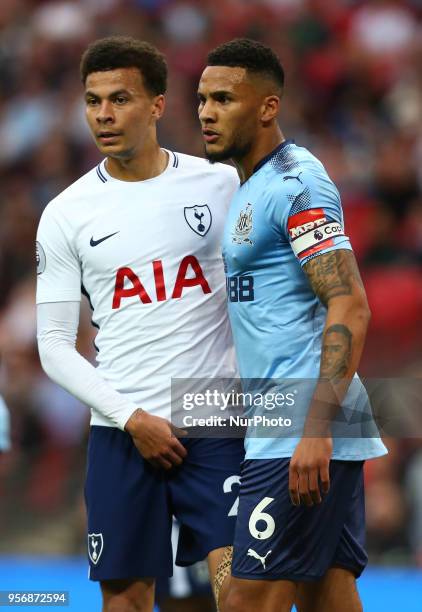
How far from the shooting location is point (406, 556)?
730 cm

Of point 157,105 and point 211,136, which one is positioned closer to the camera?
point 211,136

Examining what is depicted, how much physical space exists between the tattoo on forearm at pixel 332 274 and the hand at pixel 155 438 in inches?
31.6

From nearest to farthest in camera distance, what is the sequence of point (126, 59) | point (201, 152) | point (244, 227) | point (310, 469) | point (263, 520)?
point (310, 469), point (263, 520), point (244, 227), point (126, 59), point (201, 152)

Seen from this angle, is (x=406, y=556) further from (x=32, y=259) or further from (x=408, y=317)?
(x=32, y=259)

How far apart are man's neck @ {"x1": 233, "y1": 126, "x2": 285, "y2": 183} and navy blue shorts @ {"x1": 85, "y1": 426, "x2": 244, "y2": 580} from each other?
915mm

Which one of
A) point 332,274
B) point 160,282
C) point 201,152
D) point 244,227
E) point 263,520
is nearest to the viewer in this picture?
point 332,274

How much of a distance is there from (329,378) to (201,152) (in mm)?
5630

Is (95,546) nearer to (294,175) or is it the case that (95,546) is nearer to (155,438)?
(155,438)

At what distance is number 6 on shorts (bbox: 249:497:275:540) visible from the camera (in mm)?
3908

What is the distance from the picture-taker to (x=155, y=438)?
14.1 ft

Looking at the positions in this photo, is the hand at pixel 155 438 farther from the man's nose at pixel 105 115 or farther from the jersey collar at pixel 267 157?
the man's nose at pixel 105 115
